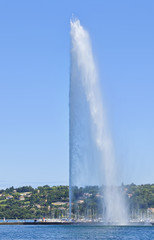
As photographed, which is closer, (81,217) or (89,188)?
(89,188)

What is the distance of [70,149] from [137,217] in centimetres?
6156

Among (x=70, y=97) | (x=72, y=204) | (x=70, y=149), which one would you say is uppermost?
(x=70, y=97)

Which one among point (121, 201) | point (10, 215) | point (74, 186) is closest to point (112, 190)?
point (121, 201)

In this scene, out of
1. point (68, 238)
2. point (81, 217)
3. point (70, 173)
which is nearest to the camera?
point (68, 238)

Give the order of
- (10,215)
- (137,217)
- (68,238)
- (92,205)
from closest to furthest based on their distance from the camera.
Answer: (68,238) < (92,205) < (137,217) < (10,215)

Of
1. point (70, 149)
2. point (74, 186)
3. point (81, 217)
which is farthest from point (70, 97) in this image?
point (81, 217)

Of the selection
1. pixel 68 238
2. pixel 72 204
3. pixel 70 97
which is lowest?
pixel 68 238

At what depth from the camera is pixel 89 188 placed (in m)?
80.4

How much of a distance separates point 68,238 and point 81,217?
47767 mm

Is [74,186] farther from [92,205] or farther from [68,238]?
[92,205]

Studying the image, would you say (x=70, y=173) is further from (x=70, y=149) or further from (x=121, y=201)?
(x=121, y=201)

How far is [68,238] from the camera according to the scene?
221ft

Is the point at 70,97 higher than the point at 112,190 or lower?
higher

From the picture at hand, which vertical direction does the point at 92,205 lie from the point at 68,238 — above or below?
above
